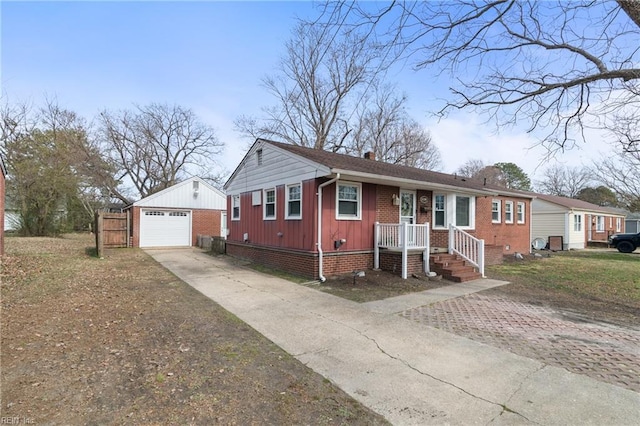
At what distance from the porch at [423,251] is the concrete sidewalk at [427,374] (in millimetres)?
3671

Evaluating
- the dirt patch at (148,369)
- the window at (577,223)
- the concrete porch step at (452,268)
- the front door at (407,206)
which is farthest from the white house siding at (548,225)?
the dirt patch at (148,369)

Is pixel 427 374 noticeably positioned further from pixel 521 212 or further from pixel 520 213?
pixel 521 212

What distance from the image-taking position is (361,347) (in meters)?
4.43

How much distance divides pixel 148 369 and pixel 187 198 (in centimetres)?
1883

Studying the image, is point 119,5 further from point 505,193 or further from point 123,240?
point 505,193

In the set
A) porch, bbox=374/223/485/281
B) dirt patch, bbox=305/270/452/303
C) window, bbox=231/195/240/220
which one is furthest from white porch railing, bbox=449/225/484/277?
window, bbox=231/195/240/220

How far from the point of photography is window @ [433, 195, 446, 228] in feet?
40.2

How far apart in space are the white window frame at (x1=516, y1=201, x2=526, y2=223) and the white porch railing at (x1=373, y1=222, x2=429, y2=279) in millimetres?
10977

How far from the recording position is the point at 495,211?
658 inches

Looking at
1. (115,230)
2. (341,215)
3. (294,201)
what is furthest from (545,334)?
(115,230)

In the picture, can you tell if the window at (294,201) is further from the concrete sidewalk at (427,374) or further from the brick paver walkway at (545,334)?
the brick paver walkway at (545,334)

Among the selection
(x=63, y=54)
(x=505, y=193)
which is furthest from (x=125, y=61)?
(x=505, y=193)

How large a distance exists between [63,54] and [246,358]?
11263 millimetres

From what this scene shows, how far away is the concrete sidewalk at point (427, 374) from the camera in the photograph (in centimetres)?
288
